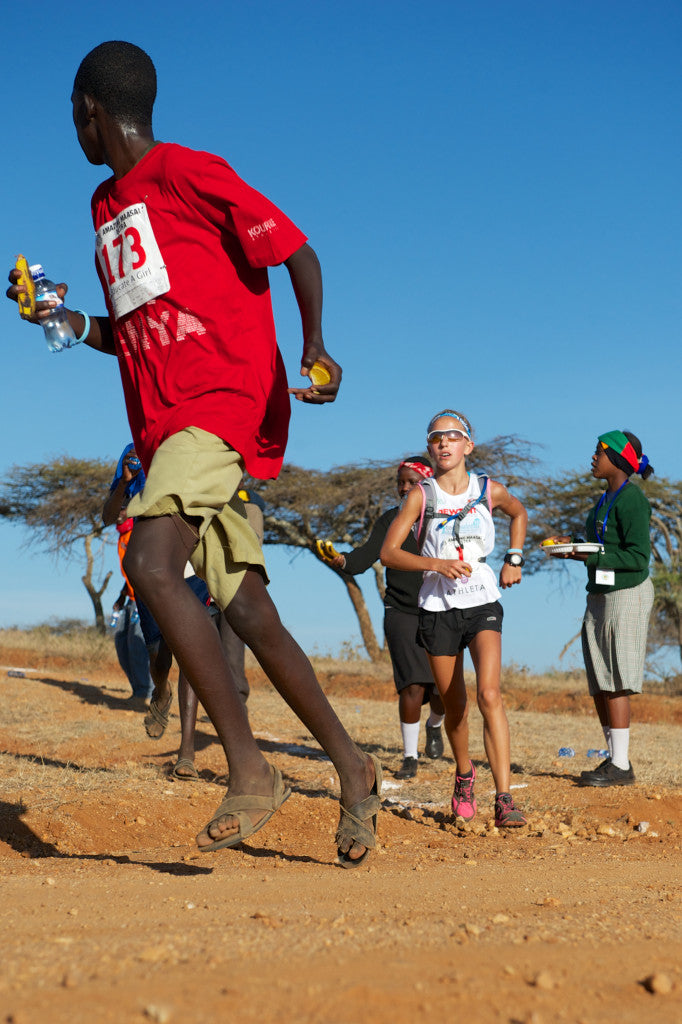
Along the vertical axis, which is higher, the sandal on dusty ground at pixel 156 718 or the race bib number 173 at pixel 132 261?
the race bib number 173 at pixel 132 261

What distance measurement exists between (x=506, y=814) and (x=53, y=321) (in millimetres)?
2987

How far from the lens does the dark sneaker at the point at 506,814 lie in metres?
4.58

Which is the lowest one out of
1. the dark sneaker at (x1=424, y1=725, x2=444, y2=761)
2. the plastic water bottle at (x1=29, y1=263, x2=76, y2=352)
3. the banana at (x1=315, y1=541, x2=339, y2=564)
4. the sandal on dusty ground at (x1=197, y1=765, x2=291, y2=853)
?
the dark sneaker at (x1=424, y1=725, x2=444, y2=761)

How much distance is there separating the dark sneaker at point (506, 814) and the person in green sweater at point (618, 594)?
1790mm

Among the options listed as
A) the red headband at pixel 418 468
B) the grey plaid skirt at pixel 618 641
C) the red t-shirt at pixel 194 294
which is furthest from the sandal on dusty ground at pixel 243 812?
the red headband at pixel 418 468

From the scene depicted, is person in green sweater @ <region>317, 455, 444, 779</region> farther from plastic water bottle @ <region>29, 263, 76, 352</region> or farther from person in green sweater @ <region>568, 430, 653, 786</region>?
plastic water bottle @ <region>29, 263, 76, 352</region>

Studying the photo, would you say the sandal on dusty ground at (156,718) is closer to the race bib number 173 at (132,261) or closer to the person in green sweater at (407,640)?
the person in green sweater at (407,640)

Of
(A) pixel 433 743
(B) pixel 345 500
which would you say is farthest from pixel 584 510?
(A) pixel 433 743

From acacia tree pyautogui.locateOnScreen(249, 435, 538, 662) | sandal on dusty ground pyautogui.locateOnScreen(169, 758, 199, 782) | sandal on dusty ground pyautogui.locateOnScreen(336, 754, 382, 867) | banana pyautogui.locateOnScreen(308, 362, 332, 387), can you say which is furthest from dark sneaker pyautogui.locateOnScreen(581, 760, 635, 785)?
acacia tree pyautogui.locateOnScreen(249, 435, 538, 662)

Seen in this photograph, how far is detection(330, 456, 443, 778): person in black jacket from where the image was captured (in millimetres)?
6766

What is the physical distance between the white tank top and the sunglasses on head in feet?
0.76

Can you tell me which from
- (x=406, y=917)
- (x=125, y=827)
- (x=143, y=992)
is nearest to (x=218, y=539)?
(x=406, y=917)

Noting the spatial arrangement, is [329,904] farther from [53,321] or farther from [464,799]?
[464,799]

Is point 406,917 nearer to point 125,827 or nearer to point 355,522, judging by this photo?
point 125,827
